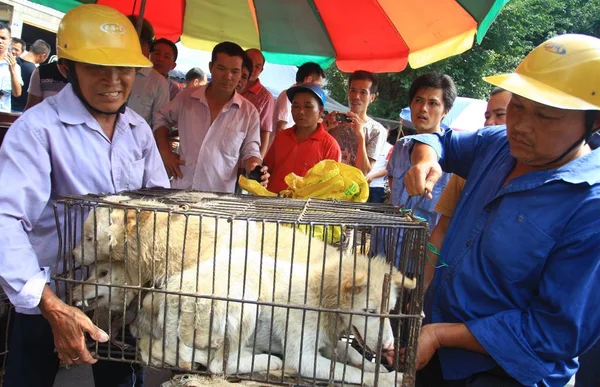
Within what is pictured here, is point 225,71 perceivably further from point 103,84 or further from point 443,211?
point 443,211

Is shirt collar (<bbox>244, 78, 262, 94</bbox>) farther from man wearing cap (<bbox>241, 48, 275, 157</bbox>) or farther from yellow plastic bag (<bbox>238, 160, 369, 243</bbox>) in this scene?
yellow plastic bag (<bbox>238, 160, 369, 243</bbox>)

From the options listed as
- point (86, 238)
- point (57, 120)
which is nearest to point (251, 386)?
point (86, 238)

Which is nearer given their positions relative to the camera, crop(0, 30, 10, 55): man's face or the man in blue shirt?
the man in blue shirt

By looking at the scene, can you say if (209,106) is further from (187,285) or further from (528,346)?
(528,346)

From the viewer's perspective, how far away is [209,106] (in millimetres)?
3865

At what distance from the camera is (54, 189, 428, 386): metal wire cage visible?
4.96 feet

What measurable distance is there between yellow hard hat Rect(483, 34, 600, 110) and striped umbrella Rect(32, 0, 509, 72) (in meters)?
1.36

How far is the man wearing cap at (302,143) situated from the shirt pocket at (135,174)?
1.56m

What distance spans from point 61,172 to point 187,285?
721 millimetres

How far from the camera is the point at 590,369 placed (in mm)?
2947

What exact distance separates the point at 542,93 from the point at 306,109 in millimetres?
2464

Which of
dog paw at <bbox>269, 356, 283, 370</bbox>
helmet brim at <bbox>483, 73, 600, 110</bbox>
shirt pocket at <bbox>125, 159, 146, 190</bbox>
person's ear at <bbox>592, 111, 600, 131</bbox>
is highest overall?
helmet brim at <bbox>483, 73, 600, 110</bbox>

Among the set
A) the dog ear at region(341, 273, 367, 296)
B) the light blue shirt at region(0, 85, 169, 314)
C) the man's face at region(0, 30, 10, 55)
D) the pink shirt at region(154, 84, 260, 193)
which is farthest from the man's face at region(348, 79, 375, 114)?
the man's face at region(0, 30, 10, 55)

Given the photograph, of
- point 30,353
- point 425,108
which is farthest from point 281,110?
point 30,353
